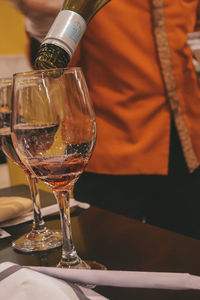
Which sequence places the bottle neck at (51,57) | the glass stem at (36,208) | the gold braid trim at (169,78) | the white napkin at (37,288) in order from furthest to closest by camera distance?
the gold braid trim at (169,78) < the glass stem at (36,208) < the bottle neck at (51,57) < the white napkin at (37,288)

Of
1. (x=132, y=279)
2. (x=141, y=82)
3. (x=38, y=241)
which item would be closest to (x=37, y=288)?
(x=132, y=279)

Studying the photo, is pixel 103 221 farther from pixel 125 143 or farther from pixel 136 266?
pixel 125 143

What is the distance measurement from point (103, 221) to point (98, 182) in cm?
45

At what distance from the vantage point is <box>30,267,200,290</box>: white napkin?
0.34m

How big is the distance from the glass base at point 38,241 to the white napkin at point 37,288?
161 mm

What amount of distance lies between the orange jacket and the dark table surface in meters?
0.42

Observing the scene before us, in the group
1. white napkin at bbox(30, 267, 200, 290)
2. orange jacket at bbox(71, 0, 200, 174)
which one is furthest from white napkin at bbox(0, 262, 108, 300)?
orange jacket at bbox(71, 0, 200, 174)

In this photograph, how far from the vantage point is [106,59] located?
3.17 ft

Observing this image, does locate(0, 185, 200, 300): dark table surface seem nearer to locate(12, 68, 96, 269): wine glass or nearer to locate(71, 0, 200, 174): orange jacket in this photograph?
locate(12, 68, 96, 269): wine glass

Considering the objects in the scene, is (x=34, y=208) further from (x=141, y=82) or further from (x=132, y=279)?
(x=141, y=82)

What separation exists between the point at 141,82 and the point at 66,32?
0.57m

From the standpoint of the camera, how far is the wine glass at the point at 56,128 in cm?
39

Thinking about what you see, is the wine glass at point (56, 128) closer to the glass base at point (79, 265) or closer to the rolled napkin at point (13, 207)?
the glass base at point (79, 265)

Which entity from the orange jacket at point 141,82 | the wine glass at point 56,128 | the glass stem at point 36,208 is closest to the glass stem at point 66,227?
the wine glass at point 56,128
